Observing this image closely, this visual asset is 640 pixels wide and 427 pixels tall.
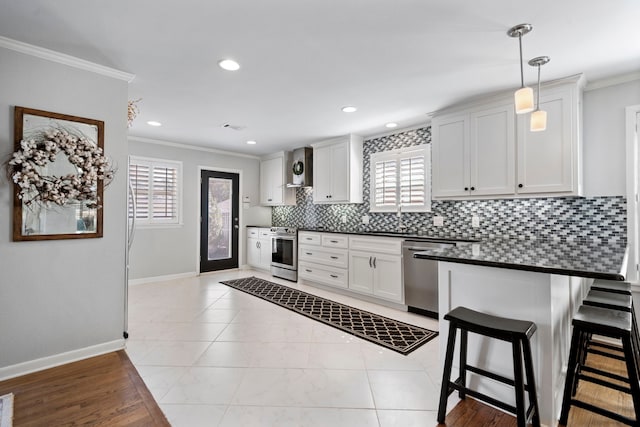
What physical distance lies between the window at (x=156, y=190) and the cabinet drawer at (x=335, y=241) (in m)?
2.67

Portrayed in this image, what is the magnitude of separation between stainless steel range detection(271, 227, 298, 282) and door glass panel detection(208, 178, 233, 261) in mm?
1069

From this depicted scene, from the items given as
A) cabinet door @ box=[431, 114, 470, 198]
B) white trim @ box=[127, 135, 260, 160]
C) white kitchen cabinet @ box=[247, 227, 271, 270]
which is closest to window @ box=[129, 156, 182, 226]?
white trim @ box=[127, 135, 260, 160]

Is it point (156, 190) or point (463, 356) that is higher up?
point (156, 190)

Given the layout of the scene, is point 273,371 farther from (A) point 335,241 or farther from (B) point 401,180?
(B) point 401,180

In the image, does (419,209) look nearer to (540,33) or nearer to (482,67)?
(482,67)

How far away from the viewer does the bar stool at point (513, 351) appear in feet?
4.91

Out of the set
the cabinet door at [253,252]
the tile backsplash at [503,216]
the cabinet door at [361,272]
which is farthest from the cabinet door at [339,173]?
the cabinet door at [253,252]

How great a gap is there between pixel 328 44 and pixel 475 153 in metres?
1.94

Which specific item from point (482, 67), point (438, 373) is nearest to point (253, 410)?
point (438, 373)

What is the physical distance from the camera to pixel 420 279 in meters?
3.53

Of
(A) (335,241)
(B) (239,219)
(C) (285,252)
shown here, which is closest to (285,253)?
(C) (285,252)

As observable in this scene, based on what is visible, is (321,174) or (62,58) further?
(321,174)

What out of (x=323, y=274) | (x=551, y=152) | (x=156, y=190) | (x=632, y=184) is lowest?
(x=323, y=274)

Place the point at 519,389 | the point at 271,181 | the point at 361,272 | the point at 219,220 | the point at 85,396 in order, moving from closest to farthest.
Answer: the point at 519,389 → the point at 85,396 → the point at 361,272 → the point at 219,220 → the point at 271,181
